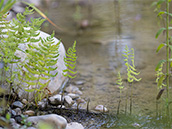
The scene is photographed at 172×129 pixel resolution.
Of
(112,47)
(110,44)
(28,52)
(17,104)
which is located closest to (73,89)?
(17,104)

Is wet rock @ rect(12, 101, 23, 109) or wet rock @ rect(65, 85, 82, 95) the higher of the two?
wet rock @ rect(65, 85, 82, 95)

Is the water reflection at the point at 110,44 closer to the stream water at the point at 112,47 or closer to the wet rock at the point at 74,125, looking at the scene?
the stream water at the point at 112,47

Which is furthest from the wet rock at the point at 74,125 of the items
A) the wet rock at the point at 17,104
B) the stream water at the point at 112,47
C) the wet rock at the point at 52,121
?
the wet rock at the point at 17,104

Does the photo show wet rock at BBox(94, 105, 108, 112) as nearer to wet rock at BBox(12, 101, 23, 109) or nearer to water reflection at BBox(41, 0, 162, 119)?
water reflection at BBox(41, 0, 162, 119)

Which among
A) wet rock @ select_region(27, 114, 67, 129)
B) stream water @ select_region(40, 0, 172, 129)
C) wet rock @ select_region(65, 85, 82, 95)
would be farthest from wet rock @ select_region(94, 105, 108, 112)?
wet rock @ select_region(27, 114, 67, 129)

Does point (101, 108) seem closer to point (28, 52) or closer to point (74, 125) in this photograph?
point (74, 125)

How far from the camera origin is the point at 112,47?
4926 millimetres

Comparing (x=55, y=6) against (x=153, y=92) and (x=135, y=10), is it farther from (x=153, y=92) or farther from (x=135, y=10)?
(x=153, y=92)

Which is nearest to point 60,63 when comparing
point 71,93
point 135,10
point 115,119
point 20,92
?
point 71,93

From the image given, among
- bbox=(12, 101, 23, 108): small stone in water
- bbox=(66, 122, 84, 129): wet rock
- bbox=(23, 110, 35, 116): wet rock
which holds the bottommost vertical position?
bbox=(66, 122, 84, 129): wet rock

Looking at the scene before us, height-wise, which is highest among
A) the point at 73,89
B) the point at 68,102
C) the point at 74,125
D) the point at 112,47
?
the point at 112,47

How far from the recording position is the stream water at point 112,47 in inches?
109

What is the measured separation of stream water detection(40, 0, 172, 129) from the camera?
277cm

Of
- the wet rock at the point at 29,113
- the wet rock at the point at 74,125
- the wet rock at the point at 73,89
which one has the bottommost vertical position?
the wet rock at the point at 74,125
